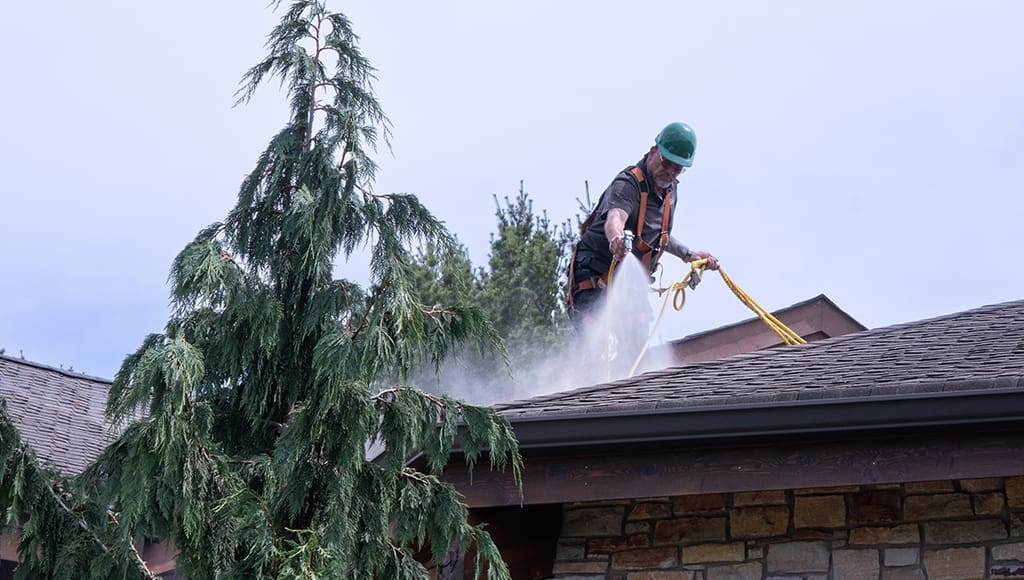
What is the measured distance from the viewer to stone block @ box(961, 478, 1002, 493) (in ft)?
17.2

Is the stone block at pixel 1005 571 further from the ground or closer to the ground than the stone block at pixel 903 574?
further from the ground

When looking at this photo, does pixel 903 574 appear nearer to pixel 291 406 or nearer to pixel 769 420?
pixel 769 420

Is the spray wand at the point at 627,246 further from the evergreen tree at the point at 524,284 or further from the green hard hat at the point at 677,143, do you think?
the evergreen tree at the point at 524,284

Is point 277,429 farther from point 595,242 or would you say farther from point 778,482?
point 595,242

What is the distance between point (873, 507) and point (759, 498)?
0.45 metres

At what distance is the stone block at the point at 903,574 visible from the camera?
5.24 metres

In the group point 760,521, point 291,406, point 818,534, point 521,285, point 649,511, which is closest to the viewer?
point 291,406

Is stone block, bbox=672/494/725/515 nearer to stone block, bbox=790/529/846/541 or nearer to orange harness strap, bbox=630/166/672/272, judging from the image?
stone block, bbox=790/529/846/541

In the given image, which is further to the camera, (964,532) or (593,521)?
(593,521)

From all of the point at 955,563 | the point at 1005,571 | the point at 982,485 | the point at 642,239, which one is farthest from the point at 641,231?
the point at 1005,571

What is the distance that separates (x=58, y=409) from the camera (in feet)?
33.8

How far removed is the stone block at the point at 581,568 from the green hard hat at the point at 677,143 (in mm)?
3775

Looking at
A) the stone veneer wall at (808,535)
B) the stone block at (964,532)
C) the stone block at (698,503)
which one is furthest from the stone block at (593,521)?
the stone block at (964,532)

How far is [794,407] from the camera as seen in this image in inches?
199
